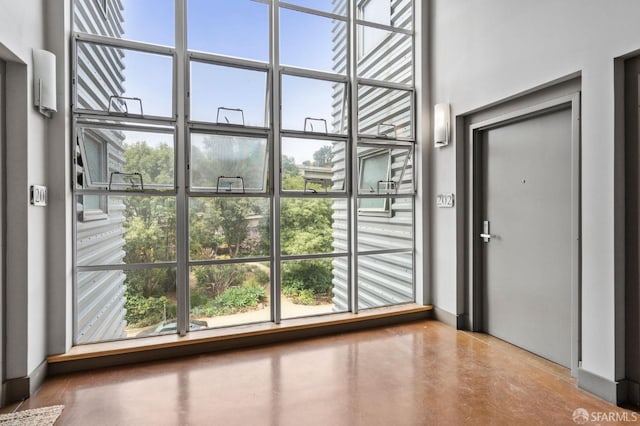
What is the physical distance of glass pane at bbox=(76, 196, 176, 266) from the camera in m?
2.91

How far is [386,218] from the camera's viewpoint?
3990 mm

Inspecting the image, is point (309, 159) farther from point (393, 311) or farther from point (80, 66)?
point (80, 66)

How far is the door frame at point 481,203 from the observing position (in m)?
2.52

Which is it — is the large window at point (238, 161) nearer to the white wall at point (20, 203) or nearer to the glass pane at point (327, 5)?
the glass pane at point (327, 5)

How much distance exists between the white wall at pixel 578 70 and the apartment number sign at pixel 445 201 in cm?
8

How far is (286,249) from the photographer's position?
3.51 m

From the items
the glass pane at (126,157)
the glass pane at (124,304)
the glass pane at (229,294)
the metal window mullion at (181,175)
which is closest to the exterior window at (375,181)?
the glass pane at (229,294)

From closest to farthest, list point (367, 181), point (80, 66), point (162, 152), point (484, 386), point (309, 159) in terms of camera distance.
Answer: point (484, 386)
point (80, 66)
point (162, 152)
point (309, 159)
point (367, 181)

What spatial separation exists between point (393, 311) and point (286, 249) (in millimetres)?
1362

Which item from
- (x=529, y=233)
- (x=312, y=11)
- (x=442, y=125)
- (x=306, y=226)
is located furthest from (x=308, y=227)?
(x=312, y=11)

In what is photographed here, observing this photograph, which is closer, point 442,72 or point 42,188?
point 42,188

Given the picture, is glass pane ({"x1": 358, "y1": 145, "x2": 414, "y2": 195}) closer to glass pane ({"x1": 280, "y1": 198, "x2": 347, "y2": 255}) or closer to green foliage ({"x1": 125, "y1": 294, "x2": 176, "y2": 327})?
glass pane ({"x1": 280, "y1": 198, "x2": 347, "y2": 255})

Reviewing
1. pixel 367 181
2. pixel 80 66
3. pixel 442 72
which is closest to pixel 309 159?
pixel 367 181

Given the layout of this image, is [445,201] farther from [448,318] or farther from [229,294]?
[229,294]
